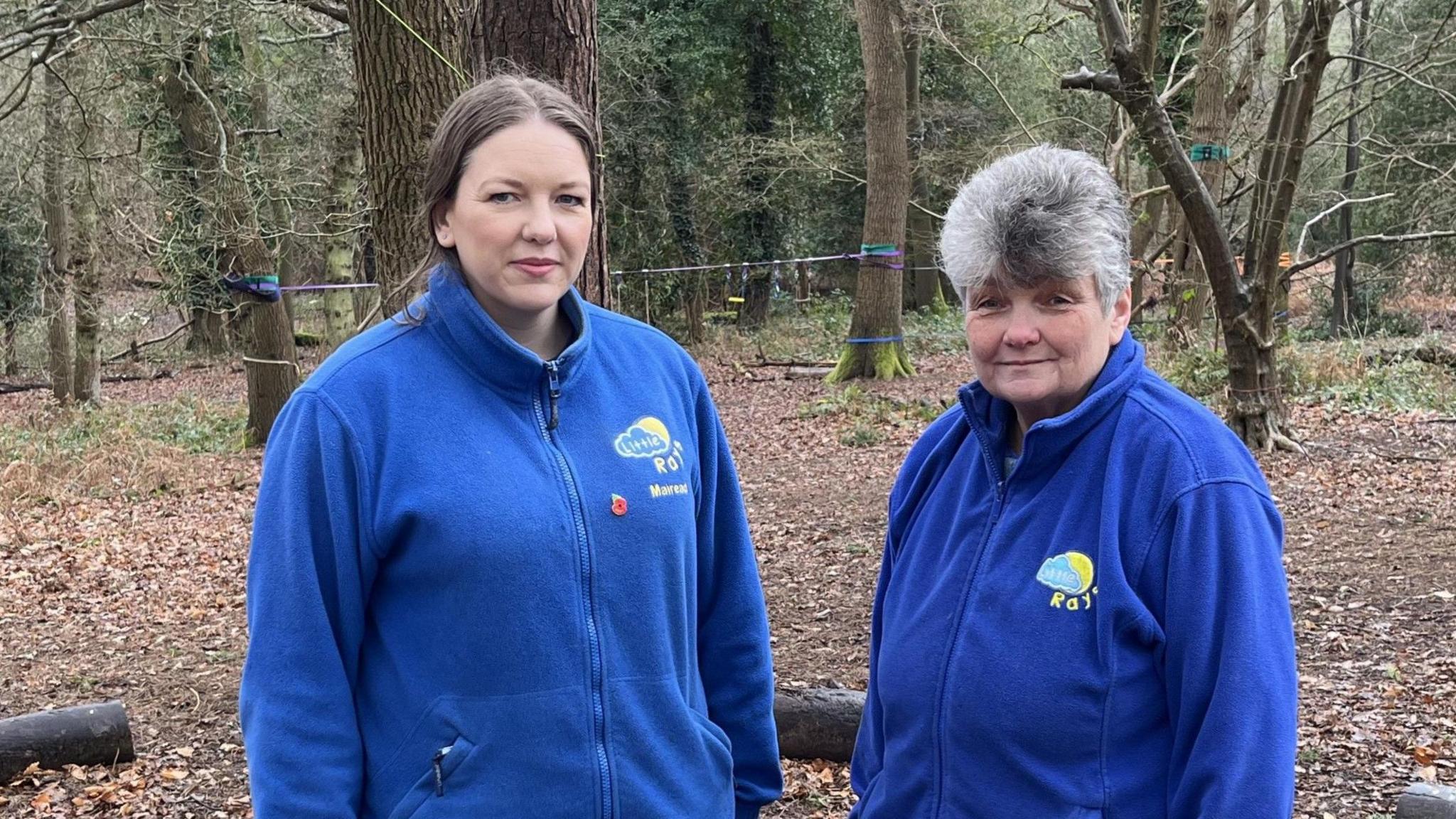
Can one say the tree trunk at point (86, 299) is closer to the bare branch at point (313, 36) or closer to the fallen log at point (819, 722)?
the bare branch at point (313, 36)

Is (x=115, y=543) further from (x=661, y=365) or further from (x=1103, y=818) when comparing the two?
(x=1103, y=818)

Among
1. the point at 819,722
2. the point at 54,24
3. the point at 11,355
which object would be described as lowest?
the point at 819,722

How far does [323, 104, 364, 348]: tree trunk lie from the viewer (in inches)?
608

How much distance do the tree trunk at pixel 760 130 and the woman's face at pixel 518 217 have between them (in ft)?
64.4

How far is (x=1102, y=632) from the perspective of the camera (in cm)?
187

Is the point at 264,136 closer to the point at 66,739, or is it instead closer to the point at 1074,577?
the point at 66,739

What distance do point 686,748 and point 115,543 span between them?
8.04 meters

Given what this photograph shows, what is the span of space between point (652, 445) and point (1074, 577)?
732 mm

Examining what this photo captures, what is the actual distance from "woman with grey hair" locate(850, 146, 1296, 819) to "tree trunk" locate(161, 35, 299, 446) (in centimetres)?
1104

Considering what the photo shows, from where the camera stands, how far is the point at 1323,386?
12.5 meters

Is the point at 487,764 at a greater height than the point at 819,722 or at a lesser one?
greater

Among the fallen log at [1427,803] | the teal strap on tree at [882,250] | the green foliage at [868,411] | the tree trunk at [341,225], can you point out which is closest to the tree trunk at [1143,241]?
the green foliage at [868,411]

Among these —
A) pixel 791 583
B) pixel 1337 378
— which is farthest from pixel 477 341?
pixel 1337 378

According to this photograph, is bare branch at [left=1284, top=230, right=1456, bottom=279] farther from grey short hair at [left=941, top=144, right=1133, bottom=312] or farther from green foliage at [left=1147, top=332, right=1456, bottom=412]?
grey short hair at [left=941, top=144, right=1133, bottom=312]
